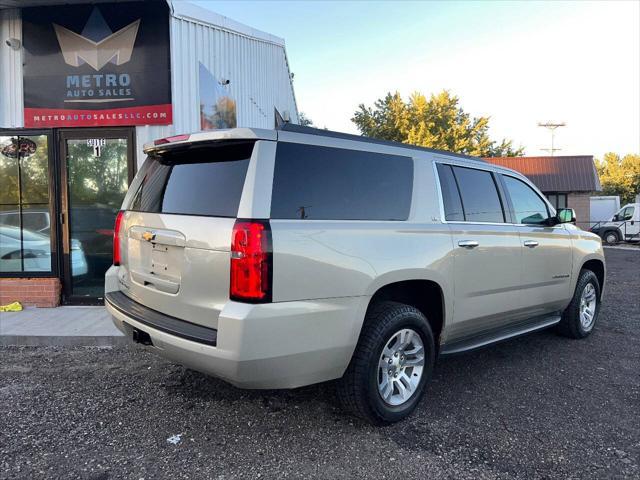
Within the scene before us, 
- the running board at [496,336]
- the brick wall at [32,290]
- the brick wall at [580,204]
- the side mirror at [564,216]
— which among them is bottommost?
the running board at [496,336]

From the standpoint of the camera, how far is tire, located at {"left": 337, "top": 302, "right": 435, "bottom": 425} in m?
3.04

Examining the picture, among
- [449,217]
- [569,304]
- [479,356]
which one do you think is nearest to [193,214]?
[449,217]

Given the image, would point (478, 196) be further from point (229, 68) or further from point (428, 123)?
point (428, 123)

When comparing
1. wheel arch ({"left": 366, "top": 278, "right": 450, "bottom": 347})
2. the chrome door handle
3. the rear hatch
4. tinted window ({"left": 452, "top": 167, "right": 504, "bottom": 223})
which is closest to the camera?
the rear hatch

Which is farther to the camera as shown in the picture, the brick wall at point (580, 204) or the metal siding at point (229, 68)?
the brick wall at point (580, 204)

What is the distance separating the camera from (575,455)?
2.92 meters

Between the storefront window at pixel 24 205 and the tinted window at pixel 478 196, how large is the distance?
5752mm

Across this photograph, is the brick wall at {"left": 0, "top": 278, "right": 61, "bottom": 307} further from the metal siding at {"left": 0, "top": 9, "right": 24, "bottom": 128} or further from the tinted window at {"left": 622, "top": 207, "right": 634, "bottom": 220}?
the tinted window at {"left": 622, "top": 207, "right": 634, "bottom": 220}

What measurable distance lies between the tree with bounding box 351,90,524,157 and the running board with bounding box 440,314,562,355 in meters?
29.4

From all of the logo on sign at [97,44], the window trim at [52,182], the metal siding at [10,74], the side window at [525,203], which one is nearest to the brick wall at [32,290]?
the window trim at [52,182]

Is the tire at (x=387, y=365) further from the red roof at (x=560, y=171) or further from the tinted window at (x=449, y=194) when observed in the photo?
the red roof at (x=560, y=171)

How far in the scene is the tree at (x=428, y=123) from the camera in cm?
3369

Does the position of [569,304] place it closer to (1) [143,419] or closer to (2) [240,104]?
(1) [143,419]

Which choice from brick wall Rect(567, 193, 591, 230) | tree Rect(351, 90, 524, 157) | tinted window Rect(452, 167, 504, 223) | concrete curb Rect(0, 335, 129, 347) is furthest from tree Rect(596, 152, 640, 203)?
concrete curb Rect(0, 335, 129, 347)
